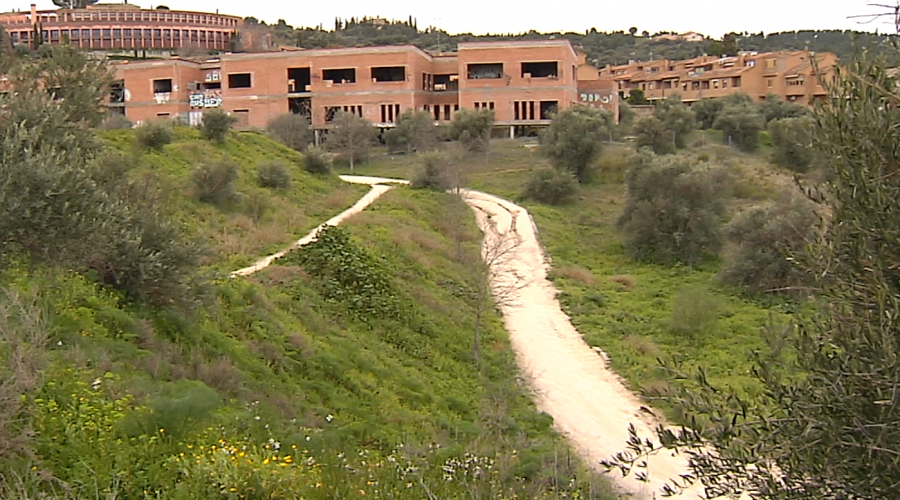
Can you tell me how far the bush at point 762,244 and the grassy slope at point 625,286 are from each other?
828mm

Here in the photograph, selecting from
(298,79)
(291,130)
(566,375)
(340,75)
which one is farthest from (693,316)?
(298,79)

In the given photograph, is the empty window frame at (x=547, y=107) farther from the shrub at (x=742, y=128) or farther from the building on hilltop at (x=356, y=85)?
the shrub at (x=742, y=128)

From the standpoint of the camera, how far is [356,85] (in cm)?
5747

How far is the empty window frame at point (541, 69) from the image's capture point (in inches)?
2265

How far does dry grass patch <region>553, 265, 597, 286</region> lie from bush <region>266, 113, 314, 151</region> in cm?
2676

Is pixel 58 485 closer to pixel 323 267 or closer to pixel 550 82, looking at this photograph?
pixel 323 267

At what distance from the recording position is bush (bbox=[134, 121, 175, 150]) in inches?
1113

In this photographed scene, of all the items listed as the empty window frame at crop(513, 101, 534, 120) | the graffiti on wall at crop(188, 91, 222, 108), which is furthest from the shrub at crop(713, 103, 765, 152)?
the graffiti on wall at crop(188, 91, 222, 108)

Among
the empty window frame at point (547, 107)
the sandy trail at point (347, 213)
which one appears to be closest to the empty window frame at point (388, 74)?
the empty window frame at point (547, 107)

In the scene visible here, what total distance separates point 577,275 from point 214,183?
473 inches

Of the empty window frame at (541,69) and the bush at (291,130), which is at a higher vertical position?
the empty window frame at (541,69)

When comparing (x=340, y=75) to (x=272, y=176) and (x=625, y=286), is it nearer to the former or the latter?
(x=272, y=176)

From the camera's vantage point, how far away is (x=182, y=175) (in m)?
26.5

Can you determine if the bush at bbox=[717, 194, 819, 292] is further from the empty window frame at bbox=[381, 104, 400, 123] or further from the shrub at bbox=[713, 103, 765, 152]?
the empty window frame at bbox=[381, 104, 400, 123]
